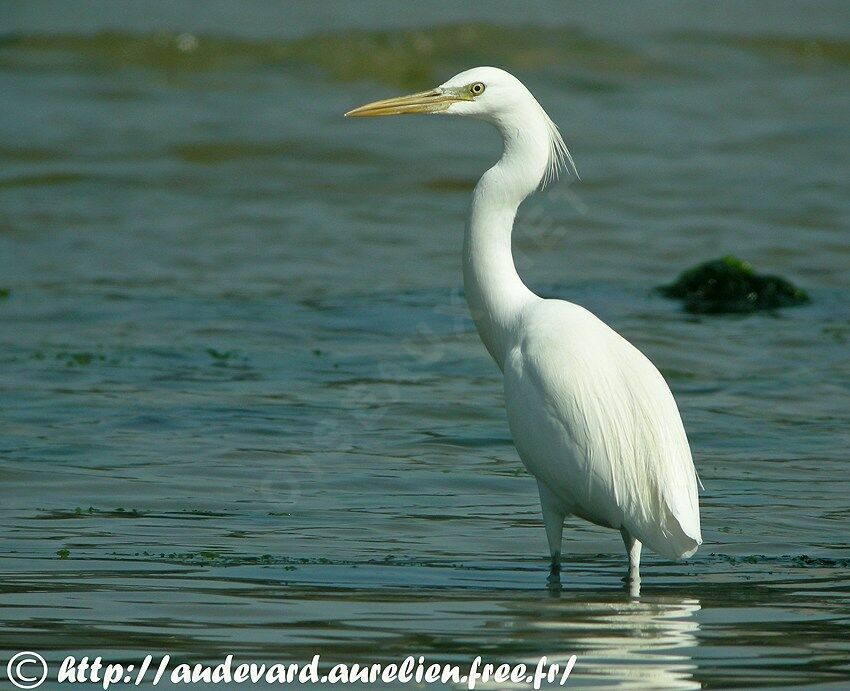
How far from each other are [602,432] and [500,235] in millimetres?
1037

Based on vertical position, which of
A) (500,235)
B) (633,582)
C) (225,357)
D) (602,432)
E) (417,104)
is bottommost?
(225,357)

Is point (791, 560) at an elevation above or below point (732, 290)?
below

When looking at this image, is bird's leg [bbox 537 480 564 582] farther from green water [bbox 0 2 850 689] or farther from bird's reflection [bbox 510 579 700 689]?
bird's reflection [bbox 510 579 700 689]

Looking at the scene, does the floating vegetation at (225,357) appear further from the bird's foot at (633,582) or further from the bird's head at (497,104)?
the bird's foot at (633,582)

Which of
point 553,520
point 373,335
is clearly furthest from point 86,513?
point 373,335

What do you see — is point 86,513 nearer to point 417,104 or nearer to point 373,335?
point 417,104

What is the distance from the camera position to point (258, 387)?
862cm

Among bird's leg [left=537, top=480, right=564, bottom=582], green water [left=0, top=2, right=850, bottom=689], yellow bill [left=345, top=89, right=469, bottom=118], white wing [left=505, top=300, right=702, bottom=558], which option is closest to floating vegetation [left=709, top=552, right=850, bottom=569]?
green water [left=0, top=2, right=850, bottom=689]

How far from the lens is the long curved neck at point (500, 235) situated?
5.88 m

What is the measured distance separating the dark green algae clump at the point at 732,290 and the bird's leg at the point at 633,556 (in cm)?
604

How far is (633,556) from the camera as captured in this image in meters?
5.27

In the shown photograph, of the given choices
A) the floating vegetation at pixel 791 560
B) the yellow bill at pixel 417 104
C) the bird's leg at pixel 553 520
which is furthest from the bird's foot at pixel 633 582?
the yellow bill at pixel 417 104

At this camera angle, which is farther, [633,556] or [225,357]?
[225,357]

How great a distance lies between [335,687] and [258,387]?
4.76m
